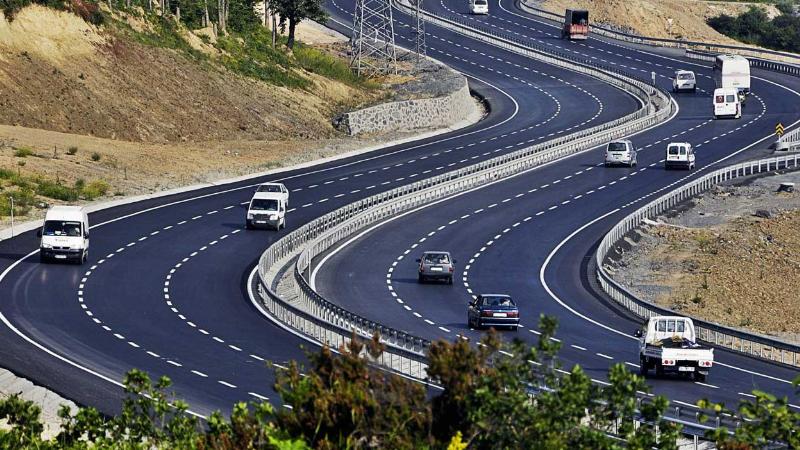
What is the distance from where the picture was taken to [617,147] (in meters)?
94.9

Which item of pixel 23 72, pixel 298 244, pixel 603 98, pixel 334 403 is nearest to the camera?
pixel 334 403

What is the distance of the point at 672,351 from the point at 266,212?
3179 centimetres

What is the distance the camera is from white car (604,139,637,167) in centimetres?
9456

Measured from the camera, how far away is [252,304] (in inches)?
2210

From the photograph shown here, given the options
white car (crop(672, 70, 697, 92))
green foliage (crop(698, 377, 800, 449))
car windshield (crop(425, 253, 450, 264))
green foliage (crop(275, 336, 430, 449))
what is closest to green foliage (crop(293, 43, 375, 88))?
white car (crop(672, 70, 697, 92))

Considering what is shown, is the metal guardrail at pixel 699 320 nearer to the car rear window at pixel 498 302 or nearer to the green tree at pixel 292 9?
the car rear window at pixel 498 302

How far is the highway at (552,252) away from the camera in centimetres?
4981

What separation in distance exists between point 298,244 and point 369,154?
99.8 ft


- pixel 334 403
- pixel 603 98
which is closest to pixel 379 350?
pixel 334 403

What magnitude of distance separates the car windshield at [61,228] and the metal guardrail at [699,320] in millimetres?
19242

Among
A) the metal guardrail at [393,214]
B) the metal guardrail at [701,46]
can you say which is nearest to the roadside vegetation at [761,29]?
the metal guardrail at [701,46]

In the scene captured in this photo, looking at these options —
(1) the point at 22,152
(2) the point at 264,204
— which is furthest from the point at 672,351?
(1) the point at 22,152

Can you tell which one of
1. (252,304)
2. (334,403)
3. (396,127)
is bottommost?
(396,127)

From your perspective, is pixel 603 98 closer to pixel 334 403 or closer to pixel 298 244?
pixel 298 244
